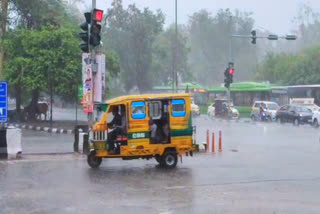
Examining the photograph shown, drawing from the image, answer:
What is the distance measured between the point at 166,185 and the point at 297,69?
182 ft

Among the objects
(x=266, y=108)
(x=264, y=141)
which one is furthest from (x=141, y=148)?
(x=266, y=108)

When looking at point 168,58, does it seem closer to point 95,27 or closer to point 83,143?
point 83,143

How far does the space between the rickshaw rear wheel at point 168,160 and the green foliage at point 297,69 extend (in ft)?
162

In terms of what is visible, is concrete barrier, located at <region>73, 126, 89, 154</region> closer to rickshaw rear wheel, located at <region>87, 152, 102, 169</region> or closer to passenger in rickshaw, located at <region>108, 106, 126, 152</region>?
rickshaw rear wheel, located at <region>87, 152, 102, 169</region>

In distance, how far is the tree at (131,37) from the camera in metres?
65.4

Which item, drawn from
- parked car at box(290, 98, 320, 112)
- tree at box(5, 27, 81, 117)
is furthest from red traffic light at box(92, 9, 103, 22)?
parked car at box(290, 98, 320, 112)

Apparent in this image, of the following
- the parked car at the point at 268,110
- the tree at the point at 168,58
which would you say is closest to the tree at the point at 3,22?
the parked car at the point at 268,110

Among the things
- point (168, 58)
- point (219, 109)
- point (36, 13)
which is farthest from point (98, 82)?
point (168, 58)

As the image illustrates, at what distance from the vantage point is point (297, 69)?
6606 centimetres

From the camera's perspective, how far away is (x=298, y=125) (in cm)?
4366

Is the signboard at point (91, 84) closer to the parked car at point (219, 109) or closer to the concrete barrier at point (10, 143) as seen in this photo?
the concrete barrier at point (10, 143)

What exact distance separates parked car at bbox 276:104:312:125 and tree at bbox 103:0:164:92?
77.5 ft

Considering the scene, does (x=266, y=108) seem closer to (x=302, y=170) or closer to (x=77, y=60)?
(x=77, y=60)

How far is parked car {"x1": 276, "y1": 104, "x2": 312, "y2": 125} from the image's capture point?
43594mm
